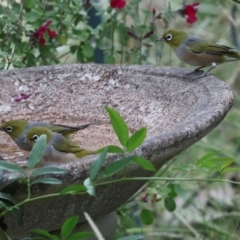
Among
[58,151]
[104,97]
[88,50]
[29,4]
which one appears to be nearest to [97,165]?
[58,151]

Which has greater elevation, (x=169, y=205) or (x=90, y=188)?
(x=90, y=188)

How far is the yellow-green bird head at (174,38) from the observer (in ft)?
12.5

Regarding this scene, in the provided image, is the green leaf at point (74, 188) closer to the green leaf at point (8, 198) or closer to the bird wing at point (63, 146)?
the green leaf at point (8, 198)

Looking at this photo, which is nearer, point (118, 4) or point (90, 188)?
point (90, 188)

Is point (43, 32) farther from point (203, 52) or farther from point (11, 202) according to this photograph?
point (11, 202)

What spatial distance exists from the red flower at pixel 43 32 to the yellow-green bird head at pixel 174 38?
2.13 ft

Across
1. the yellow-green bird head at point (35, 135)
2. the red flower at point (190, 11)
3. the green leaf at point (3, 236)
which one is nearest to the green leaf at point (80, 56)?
the red flower at point (190, 11)

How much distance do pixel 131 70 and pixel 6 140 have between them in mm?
627

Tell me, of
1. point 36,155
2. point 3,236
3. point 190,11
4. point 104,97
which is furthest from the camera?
point 190,11

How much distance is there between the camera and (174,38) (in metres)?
3.83

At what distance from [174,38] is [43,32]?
2.62ft

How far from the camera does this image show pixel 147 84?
9.53 feet

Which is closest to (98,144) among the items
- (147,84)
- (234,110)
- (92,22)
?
(147,84)

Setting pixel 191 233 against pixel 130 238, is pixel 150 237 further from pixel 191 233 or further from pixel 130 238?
pixel 130 238
